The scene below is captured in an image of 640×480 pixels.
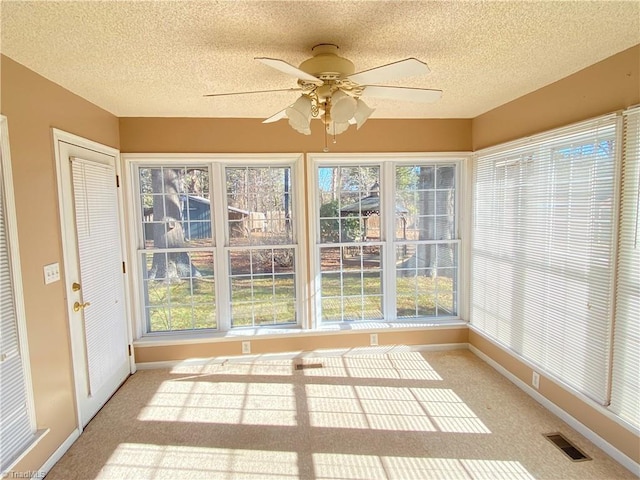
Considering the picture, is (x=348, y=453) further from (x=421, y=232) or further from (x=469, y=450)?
(x=421, y=232)

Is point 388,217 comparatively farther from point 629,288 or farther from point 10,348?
point 10,348

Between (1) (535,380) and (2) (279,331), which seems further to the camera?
(2) (279,331)

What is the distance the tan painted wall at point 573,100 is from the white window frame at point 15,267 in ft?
11.2

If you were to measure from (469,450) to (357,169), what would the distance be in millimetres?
2554

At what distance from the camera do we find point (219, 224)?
3.35 meters

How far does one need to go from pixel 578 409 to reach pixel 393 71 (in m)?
2.52

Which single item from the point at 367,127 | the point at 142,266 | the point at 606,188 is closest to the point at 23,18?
the point at 142,266

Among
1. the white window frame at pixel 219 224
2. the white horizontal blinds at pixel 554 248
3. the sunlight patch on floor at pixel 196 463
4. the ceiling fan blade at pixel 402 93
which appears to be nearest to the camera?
the ceiling fan blade at pixel 402 93

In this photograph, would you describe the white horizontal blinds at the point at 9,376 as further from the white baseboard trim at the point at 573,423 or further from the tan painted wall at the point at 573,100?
the tan painted wall at the point at 573,100

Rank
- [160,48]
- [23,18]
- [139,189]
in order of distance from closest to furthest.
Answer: [23,18] < [160,48] < [139,189]

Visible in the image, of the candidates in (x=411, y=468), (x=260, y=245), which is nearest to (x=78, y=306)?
(x=260, y=245)

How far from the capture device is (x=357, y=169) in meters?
3.51

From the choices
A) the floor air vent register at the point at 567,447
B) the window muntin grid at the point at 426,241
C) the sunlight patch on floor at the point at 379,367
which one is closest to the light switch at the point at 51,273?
the sunlight patch on floor at the point at 379,367

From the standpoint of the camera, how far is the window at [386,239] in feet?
11.5
